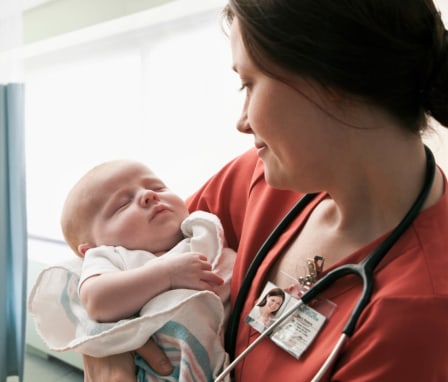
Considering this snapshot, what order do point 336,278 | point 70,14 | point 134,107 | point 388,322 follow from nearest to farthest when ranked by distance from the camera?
1. point 388,322
2. point 336,278
3. point 134,107
4. point 70,14

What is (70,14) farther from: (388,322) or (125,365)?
(388,322)

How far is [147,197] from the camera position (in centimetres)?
121

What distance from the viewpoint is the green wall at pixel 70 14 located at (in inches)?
99.8

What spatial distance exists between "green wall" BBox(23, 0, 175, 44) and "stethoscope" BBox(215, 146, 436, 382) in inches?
70.9

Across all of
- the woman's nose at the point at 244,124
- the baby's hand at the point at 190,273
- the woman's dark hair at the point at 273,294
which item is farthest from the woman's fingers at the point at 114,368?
the woman's nose at the point at 244,124

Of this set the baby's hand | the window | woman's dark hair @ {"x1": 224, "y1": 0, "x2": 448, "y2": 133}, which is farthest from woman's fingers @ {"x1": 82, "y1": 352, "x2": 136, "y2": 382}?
the window

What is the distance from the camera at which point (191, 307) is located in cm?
97

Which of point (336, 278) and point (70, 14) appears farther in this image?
point (70, 14)

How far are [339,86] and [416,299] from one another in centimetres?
40

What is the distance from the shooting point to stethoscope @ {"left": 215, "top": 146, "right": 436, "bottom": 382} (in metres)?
0.77

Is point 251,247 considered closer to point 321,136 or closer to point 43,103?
point 321,136

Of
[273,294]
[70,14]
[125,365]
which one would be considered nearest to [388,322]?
[273,294]

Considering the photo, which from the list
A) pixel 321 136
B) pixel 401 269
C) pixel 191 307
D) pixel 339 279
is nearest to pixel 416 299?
pixel 401 269

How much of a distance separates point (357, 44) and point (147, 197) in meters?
0.68
